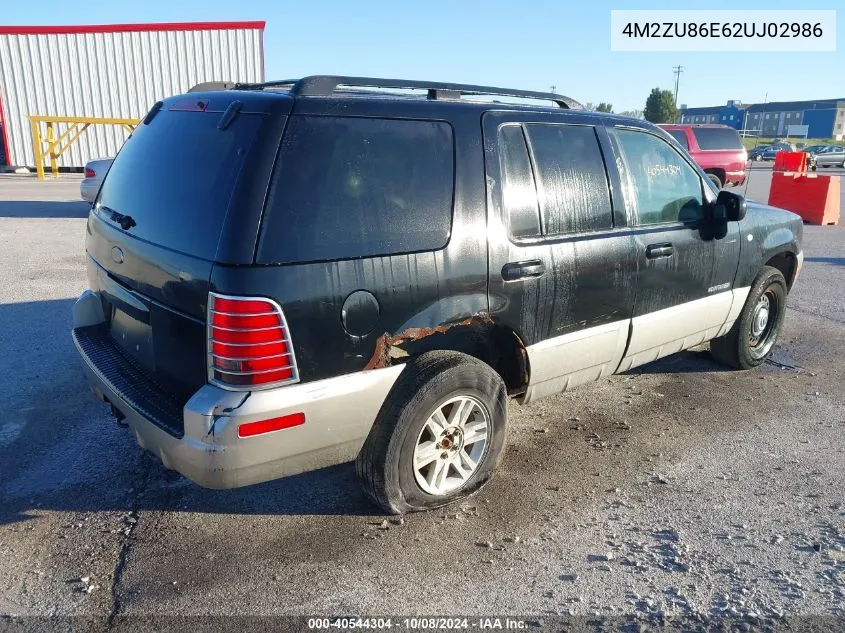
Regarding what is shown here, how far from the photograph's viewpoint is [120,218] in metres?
3.22

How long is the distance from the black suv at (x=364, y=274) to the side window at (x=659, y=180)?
29mm

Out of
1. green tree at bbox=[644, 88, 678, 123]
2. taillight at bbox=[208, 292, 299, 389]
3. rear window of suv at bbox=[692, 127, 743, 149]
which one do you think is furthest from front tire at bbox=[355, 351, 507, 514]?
green tree at bbox=[644, 88, 678, 123]

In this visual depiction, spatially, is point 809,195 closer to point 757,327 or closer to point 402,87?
point 757,327

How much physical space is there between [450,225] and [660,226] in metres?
1.68

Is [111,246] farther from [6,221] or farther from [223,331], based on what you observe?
[6,221]

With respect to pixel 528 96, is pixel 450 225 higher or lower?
lower

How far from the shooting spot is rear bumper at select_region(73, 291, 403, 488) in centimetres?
257

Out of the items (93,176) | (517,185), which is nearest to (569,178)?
(517,185)

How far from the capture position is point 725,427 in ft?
14.1

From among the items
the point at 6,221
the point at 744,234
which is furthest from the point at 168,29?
the point at 744,234

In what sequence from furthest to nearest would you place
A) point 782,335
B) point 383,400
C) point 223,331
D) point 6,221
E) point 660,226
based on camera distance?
1. point 6,221
2. point 782,335
3. point 660,226
4. point 383,400
5. point 223,331

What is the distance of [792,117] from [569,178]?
109088mm

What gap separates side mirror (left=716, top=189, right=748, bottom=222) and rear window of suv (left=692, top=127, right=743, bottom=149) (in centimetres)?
1317

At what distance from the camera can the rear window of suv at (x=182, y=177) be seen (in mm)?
2639
